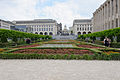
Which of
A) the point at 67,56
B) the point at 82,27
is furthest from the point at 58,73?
the point at 82,27

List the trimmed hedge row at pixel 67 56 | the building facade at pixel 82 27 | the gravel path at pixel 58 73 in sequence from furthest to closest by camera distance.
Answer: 1. the building facade at pixel 82 27
2. the trimmed hedge row at pixel 67 56
3. the gravel path at pixel 58 73

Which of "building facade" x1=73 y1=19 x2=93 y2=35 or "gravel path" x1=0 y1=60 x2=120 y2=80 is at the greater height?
"building facade" x1=73 y1=19 x2=93 y2=35

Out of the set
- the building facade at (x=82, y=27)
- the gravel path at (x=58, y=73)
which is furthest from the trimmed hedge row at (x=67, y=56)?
the building facade at (x=82, y=27)

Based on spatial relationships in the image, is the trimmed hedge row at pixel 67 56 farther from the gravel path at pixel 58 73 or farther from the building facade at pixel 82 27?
the building facade at pixel 82 27

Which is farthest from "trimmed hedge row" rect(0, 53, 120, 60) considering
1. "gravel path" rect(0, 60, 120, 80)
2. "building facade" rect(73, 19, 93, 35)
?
"building facade" rect(73, 19, 93, 35)

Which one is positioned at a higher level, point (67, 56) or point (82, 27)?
point (82, 27)

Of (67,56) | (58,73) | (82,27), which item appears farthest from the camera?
(82,27)

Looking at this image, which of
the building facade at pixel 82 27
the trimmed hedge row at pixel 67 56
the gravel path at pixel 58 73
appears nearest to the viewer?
the gravel path at pixel 58 73

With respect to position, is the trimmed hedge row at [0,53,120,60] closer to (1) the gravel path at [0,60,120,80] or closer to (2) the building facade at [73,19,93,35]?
(1) the gravel path at [0,60,120,80]

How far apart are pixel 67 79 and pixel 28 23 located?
314ft

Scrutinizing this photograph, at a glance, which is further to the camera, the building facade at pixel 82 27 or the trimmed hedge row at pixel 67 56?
the building facade at pixel 82 27

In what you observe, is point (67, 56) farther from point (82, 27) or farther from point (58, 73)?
point (82, 27)

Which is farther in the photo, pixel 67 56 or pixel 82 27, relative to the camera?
pixel 82 27

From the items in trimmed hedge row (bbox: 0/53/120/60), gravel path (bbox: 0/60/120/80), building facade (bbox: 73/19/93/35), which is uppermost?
building facade (bbox: 73/19/93/35)
